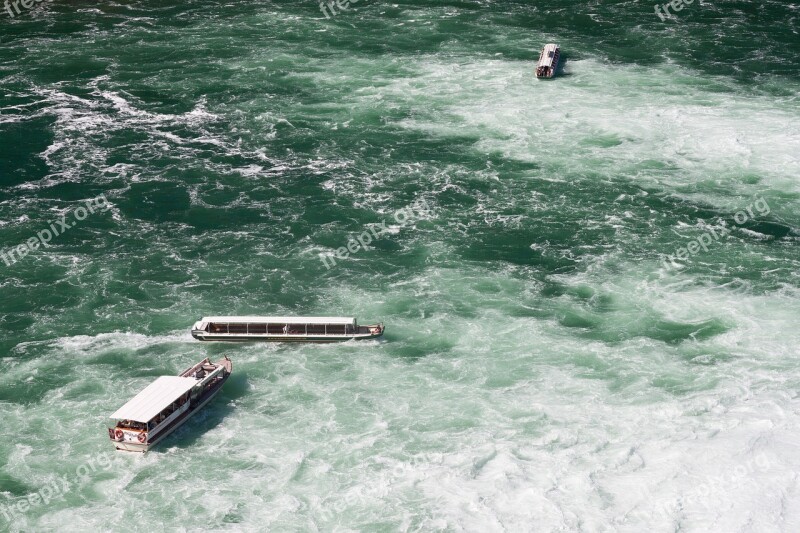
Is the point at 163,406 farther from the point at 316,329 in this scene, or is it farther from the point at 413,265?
the point at 413,265

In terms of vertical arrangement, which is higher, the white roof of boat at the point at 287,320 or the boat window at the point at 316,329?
the white roof of boat at the point at 287,320

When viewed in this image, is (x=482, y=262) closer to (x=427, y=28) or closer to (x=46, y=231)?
(x=46, y=231)

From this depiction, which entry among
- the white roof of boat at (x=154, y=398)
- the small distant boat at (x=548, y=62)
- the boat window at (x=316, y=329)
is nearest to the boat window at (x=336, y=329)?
the boat window at (x=316, y=329)

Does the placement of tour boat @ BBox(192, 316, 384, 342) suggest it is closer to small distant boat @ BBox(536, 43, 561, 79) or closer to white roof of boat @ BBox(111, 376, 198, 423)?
white roof of boat @ BBox(111, 376, 198, 423)

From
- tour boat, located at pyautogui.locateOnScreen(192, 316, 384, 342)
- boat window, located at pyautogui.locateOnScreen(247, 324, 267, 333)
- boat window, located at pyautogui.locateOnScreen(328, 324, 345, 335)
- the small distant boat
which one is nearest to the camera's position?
tour boat, located at pyautogui.locateOnScreen(192, 316, 384, 342)

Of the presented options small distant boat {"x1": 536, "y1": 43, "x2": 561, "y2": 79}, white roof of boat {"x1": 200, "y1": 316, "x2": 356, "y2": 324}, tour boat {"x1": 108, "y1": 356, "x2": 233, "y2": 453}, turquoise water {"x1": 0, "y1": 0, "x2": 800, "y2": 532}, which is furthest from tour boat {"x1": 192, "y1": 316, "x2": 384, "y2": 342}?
small distant boat {"x1": 536, "y1": 43, "x2": 561, "y2": 79}

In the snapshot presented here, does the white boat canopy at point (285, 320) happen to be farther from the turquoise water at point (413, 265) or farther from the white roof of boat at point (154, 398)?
the white roof of boat at point (154, 398)
